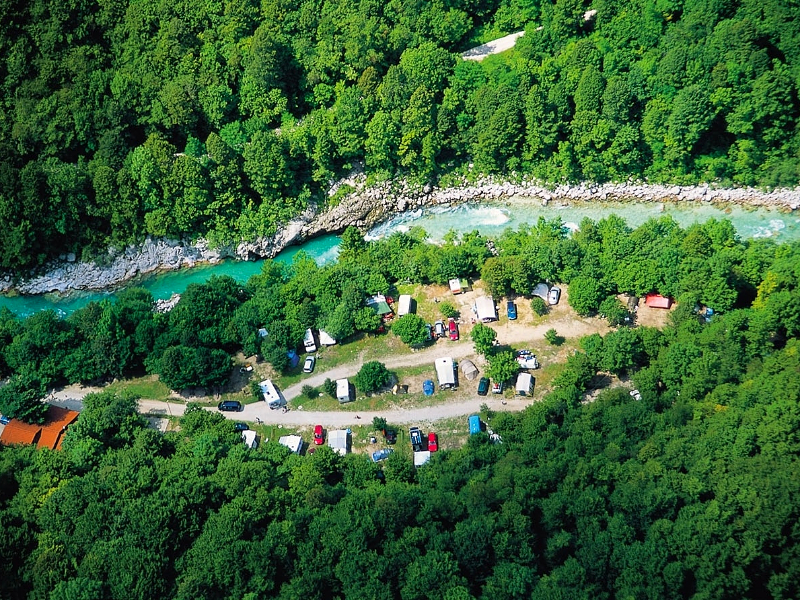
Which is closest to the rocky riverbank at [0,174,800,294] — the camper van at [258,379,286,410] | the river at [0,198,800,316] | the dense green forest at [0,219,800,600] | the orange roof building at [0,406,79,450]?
the river at [0,198,800,316]

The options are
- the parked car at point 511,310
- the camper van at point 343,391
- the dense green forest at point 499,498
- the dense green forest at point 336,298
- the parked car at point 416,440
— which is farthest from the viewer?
the parked car at point 511,310

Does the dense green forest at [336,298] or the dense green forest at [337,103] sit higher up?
the dense green forest at [337,103]

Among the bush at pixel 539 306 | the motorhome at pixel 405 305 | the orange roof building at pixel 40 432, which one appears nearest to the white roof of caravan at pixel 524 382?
the bush at pixel 539 306

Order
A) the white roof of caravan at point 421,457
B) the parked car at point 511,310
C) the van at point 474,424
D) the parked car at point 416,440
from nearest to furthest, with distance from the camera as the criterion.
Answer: the white roof of caravan at point 421,457, the parked car at point 416,440, the van at point 474,424, the parked car at point 511,310

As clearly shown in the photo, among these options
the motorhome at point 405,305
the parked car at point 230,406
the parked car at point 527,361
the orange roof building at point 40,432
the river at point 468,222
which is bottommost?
the parked car at point 527,361

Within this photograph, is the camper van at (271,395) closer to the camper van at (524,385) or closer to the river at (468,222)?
the river at (468,222)

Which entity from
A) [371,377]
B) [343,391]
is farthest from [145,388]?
[371,377]

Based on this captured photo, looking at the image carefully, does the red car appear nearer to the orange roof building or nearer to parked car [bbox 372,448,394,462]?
parked car [bbox 372,448,394,462]
